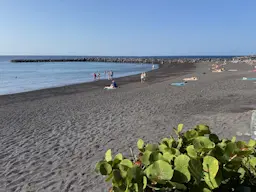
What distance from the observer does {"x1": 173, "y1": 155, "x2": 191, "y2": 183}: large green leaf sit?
1.19 meters

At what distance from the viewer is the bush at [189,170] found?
3.90ft

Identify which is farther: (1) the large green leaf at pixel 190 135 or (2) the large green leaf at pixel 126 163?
(1) the large green leaf at pixel 190 135

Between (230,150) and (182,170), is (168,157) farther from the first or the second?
(230,150)

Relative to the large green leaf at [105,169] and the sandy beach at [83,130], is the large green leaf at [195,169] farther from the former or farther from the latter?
the sandy beach at [83,130]

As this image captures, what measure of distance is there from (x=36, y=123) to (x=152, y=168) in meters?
9.63

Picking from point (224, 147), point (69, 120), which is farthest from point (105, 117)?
point (224, 147)

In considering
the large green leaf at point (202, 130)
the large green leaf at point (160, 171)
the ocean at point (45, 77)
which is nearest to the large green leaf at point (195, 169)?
the large green leaf at point (160, 171)

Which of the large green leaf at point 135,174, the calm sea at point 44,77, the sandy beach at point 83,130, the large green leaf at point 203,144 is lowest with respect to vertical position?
the calm sea at point 44,77

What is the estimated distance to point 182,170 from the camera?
120cm

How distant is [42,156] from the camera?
6520mm

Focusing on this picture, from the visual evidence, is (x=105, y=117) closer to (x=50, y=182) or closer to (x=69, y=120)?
(x=69, y=120)

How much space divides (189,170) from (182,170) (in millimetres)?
34

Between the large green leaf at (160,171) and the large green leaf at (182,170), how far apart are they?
0.18 feet

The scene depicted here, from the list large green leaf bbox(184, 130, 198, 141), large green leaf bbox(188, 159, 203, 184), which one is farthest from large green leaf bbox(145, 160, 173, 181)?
large green leaf bbox(184, 130, 198, 141)
